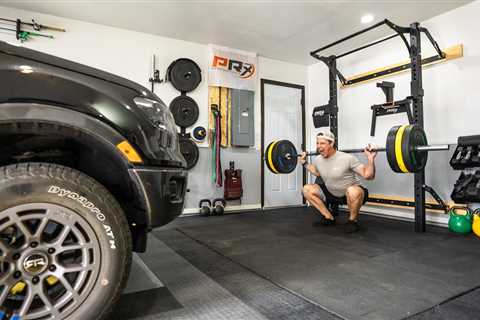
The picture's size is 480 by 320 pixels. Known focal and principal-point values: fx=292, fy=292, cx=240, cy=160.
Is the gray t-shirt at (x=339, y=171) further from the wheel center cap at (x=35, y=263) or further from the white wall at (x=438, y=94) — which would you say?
the wheel center cap at (x=35, y=263)

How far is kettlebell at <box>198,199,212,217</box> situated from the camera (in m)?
4.17

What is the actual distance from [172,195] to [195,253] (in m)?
1.24

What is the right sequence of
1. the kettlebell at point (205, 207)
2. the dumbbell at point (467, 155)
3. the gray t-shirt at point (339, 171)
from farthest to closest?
the kettlebell at point (205, 207) < the gray t-shirt at point (339, 171) < the dumbbell at point (467, 155)

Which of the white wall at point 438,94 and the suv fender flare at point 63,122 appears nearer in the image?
the suv fender flare at point 63,122

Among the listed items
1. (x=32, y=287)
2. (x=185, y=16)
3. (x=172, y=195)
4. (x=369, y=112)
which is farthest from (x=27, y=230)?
(x=369, y=112)

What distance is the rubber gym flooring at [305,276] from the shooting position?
1359 mm

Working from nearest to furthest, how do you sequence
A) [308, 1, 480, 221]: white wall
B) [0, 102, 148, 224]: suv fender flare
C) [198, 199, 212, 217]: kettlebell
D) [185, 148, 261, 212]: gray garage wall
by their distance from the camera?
[0, 102, 148, 224]: suv fender flare
[308, 1, 480, 221]: white wall
[198, 199, 212, 217]: kettlebell
[185, 148, 261, 212]: gray garage wall

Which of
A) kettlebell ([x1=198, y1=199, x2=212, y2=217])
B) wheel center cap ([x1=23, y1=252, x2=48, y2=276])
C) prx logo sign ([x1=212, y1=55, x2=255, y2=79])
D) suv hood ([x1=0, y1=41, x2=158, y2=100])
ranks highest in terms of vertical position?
prx logo sign ([x1=212, y1=55, x2=255, y2=79])

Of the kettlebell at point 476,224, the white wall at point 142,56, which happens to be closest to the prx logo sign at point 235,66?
the white wall at point 142,56

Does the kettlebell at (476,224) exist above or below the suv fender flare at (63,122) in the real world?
below

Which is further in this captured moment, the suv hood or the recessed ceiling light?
the recessed ceiling light

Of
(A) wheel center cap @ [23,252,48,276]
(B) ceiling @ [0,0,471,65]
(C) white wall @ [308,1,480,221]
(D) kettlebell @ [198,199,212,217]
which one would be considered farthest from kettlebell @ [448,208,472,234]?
(A) wheel center cap @ [23,252,48,276]

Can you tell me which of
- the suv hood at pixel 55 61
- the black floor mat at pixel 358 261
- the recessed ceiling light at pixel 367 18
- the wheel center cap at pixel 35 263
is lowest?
the black floor mat at pixel 358 261

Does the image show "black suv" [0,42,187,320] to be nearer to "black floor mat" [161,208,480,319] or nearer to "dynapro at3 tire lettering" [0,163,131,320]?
"dynapro at3 tire lettering" [0,163,131,320]
